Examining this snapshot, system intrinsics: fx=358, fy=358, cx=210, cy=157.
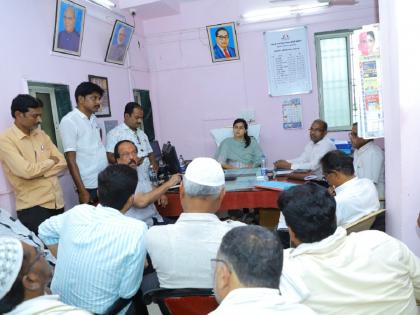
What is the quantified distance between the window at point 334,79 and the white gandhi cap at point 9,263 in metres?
4.81

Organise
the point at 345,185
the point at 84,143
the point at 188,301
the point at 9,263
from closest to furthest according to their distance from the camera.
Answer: the point at 9,263 < the point at 188,301 < the point at 345,185 < the point at 84,143

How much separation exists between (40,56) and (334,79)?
385 centimetres

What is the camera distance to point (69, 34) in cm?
354

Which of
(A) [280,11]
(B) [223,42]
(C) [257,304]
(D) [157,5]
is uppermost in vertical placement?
(D) [157,5]

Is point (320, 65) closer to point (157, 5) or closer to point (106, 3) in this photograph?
point (157, 5)

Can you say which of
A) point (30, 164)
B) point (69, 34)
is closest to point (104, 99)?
point (69, 34)

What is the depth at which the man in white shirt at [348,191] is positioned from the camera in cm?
199

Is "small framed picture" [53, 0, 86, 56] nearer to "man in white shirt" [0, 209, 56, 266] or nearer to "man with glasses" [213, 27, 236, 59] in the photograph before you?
"man in white shirt" [0, 209, 56, 266]

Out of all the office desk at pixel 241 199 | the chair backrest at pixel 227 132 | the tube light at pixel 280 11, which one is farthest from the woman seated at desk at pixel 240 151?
the tube light at pixel 280 11

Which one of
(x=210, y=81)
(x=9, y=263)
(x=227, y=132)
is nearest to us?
(x=9, y=263)

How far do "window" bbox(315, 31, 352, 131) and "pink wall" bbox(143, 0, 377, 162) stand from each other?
0.33ft

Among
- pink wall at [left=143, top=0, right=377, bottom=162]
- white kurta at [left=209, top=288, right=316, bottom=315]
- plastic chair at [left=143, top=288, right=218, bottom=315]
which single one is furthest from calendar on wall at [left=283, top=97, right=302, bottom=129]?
white kurta at [left=209, top=288, right=316, bottom=315]

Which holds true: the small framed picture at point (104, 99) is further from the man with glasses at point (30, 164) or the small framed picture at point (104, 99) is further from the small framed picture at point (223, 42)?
the small framed picture at point (223, 42)

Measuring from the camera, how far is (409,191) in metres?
1.76
